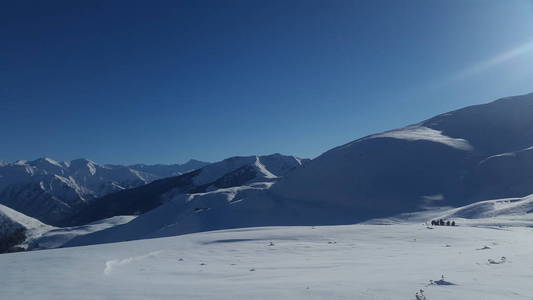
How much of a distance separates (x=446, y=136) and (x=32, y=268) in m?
91.6

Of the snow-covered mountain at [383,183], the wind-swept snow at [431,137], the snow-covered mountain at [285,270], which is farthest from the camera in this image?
the wind-swept snow at [431,137]

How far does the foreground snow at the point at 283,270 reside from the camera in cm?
629

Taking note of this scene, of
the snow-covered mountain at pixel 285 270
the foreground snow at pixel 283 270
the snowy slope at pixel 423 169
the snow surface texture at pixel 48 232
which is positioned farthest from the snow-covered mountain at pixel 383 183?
the snow-covered mountain at pixel 285 270

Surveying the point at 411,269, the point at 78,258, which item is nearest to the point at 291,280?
the point at 411,269

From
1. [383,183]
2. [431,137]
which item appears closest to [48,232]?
[383,183]

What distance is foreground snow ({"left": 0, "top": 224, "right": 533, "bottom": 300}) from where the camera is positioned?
6293 mm

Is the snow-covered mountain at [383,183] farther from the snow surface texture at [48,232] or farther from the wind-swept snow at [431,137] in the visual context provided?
the snow surface texture at [48,232]

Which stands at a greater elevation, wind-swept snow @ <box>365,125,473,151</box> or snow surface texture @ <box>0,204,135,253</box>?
wind-swept snow @ <box>365,125,473,151</box>

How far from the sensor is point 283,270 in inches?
349

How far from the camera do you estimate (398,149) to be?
8262 cm

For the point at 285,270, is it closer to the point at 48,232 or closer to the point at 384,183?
the point at 384,183

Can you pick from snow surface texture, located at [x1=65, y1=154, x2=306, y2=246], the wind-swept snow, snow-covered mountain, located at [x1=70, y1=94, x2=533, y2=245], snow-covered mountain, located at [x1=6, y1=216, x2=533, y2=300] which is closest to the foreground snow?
snow-covered mountain, located at [x1=6, y1=216, x2=533, y2=300]

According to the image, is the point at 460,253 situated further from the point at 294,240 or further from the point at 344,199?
the point at 344,199

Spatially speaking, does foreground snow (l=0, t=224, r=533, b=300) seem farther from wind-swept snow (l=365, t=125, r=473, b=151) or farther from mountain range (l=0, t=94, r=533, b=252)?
wind-swept snow (l=365, t=125, r=473, b=151)
